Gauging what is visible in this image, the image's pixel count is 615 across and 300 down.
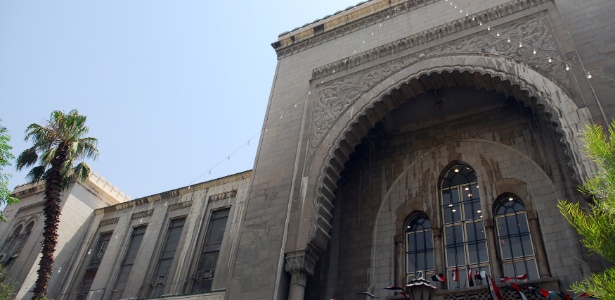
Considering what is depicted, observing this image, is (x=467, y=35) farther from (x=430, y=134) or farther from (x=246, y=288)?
(x=246, y=288)

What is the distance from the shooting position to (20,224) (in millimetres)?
18734

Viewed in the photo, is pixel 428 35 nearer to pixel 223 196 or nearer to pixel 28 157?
pixel 223 196

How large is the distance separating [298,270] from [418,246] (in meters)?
2.96

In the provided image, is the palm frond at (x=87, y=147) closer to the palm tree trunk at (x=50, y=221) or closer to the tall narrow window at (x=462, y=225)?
the palm tree trunk at (x=50, y=221)

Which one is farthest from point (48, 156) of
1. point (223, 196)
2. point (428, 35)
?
point (428, 35)

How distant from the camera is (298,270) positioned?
966 cm

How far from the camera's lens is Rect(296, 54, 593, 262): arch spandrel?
869 centimetres

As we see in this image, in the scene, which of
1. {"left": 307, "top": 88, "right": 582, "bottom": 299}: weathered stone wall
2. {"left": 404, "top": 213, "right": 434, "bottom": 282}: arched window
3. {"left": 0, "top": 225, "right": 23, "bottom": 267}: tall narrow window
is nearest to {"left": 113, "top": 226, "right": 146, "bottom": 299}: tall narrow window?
{"left": 0, "top": 225, "right": 23, "bottom": 267}: tall narrow window

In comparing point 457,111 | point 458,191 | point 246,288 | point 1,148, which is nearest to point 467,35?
point 457,111

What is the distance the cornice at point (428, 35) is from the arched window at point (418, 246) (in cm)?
434

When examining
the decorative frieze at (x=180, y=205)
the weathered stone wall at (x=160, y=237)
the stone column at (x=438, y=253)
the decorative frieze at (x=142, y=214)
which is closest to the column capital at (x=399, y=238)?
the stone column at (x=438, y=253)

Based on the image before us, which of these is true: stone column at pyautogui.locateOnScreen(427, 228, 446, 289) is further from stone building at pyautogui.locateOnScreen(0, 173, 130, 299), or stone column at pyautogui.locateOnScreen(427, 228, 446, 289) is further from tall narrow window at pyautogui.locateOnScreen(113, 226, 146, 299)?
stone building at pyautogui.locateOnScreen(0, 173, 130, 299)

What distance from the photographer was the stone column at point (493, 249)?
30.6 ft

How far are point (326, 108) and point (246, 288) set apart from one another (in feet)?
16.4
